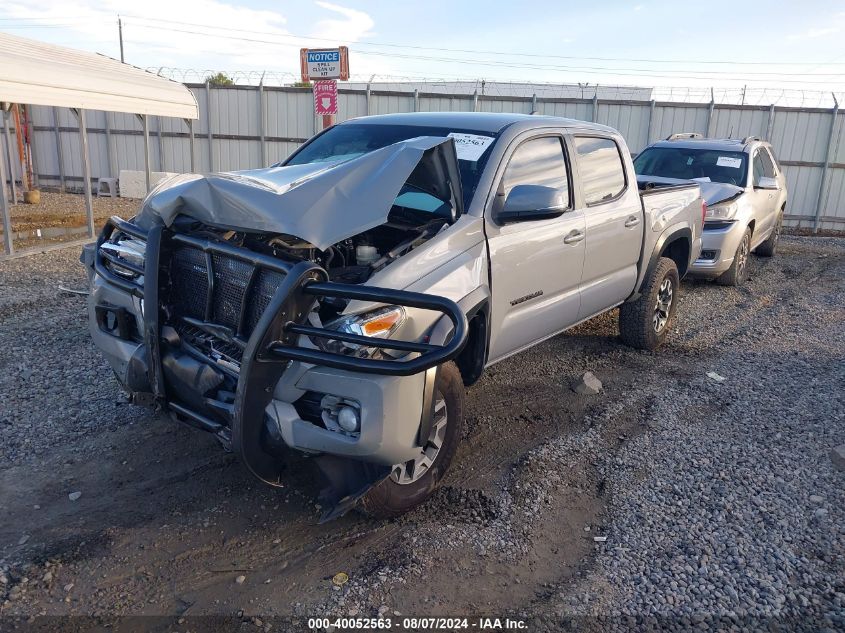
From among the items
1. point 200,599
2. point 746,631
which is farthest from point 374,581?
point 746,631

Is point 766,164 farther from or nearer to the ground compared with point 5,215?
farther from the ground

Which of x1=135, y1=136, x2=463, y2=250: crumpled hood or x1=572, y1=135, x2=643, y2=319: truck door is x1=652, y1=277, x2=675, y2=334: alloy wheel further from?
x1=135, y1=136, x2=463, y2=250: crumpled hood

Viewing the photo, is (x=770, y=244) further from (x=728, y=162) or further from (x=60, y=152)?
(x=60, y=152)

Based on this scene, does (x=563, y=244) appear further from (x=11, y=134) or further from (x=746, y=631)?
(x=11, y=134)

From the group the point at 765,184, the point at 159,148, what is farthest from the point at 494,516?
the point at 159,148

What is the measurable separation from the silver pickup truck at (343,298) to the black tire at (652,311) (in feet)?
6.40

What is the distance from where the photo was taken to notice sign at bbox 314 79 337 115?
467 inches

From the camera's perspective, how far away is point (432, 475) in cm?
364

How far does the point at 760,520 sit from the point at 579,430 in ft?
4.38

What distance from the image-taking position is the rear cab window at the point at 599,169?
512 centimetres

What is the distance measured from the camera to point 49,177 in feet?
61.6

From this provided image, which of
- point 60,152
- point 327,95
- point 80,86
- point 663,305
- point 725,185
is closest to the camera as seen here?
point 663,305

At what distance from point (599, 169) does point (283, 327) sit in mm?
3385

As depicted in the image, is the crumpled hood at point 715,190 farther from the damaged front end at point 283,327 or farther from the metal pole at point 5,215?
the metal pole at point 5,215
